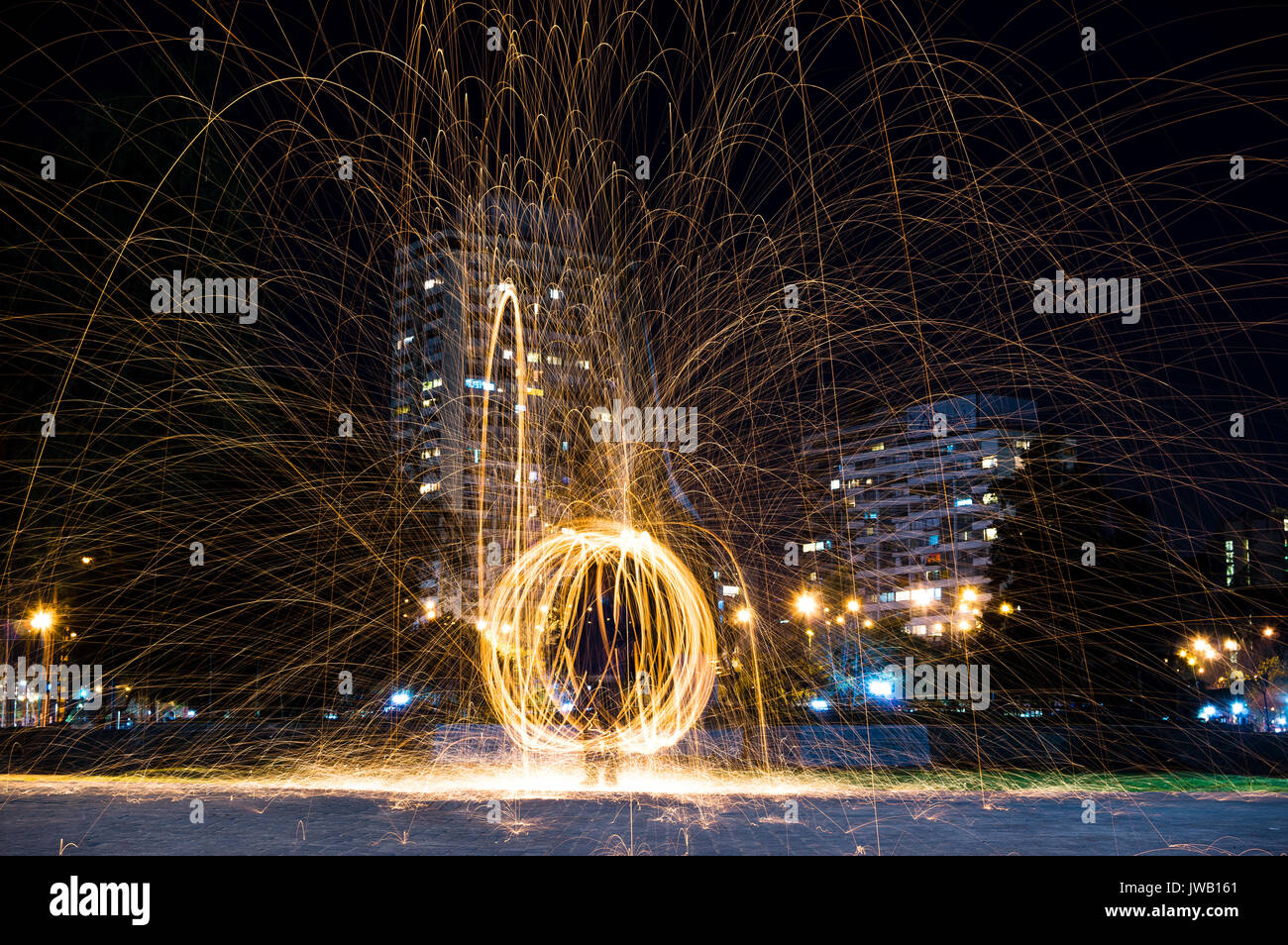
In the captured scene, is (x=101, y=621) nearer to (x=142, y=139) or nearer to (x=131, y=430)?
(x=131, y=430)

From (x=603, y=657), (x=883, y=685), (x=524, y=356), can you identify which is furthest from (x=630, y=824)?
(x=883, y=685)

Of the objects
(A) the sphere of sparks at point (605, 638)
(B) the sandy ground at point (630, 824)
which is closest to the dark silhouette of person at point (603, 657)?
(A) the sphere of sparks at point (605, 638)

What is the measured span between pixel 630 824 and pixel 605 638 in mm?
3721

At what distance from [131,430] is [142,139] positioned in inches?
256

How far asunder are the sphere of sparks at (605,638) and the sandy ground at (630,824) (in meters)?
1.34

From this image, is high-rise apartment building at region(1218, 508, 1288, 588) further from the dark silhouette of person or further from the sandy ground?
the dark silhouette of person

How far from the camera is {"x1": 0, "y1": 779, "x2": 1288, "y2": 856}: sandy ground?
1022 cm

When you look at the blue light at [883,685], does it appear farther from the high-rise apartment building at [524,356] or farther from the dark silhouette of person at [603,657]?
the dark silhouette of person at [603,657]

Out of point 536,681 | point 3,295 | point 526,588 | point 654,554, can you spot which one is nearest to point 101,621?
point 3,295

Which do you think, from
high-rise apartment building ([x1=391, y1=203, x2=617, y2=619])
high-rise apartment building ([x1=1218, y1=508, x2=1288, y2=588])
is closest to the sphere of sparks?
high-rise apartment building ([x1=391, y1=203, x2=617, y2=619])

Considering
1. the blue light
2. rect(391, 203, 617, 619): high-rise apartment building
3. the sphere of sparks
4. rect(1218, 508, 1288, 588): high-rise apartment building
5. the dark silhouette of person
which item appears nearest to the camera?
the dark silhouette of person

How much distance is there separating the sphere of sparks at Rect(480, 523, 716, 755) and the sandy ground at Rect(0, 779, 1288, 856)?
134 centimetres

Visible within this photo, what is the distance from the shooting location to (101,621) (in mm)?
26453

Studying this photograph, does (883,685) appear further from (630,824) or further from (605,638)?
(630,824)
